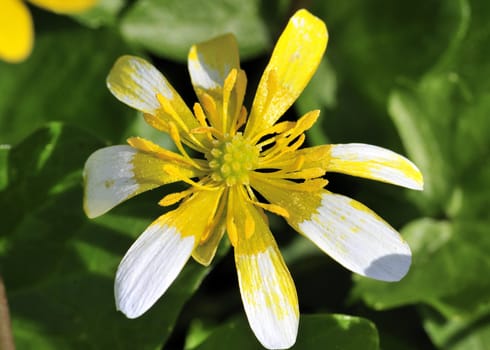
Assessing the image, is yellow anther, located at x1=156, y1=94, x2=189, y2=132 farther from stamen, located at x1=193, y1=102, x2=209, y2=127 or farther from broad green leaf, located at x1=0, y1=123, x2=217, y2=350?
broad green leaf, located at x1=0, y1=123, x2=217, y2=350

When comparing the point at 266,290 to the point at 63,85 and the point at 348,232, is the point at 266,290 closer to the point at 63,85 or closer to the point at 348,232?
the point at 348,232

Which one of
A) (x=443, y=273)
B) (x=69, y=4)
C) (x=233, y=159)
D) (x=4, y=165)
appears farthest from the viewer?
(x=443, y=273)

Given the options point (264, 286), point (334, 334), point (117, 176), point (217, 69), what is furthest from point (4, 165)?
point (334, 334)

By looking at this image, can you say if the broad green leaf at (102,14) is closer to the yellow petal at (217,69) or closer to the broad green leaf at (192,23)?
the broad green leaf at (192,23)

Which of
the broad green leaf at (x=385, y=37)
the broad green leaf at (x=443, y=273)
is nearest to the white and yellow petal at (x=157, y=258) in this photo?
the broad green leaf at (x=443, y=273)

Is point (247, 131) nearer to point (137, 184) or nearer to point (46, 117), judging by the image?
point (137, 184)

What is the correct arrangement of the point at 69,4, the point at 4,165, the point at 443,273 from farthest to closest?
the point at 443,273 → the point at 4,165 → the point at 69,4
